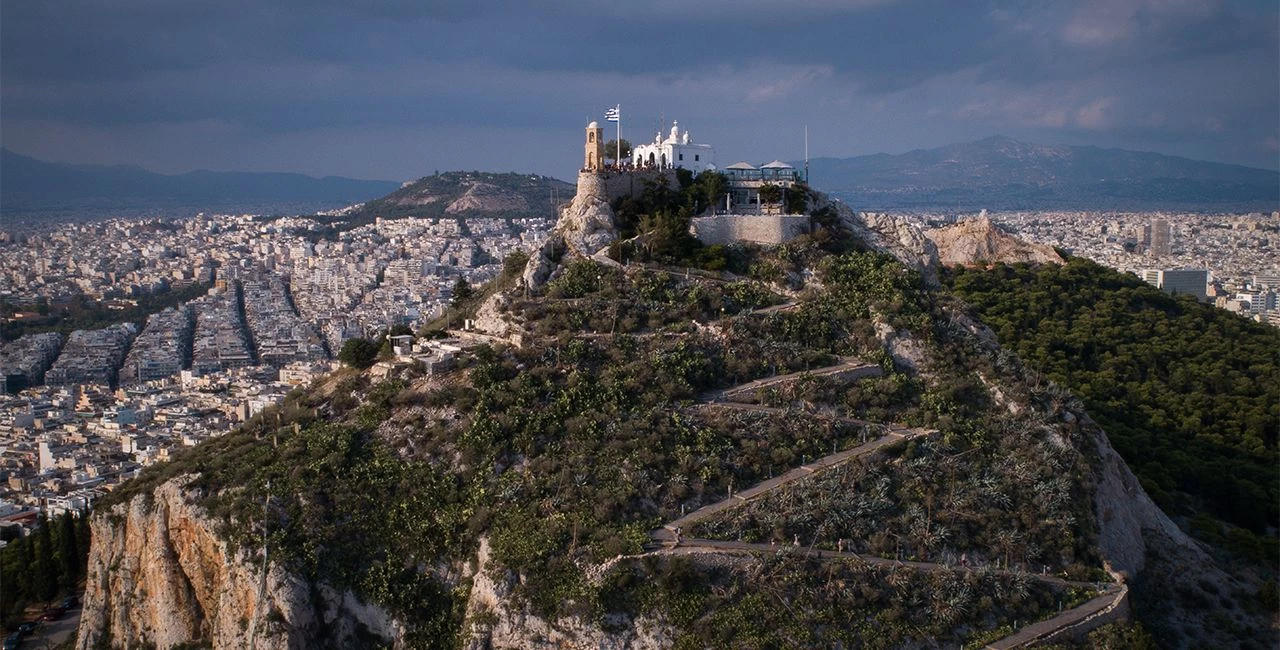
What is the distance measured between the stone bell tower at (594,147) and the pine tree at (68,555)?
17233 mm

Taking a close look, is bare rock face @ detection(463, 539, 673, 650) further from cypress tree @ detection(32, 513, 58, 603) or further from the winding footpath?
cypress tree @ detection(32, 513, 58, 603)

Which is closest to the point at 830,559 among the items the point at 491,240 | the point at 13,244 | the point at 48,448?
the point at 48,448

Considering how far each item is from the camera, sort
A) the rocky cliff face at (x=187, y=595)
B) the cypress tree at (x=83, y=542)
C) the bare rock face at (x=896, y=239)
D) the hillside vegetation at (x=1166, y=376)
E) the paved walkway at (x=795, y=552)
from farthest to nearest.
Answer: the bare rock face at (x=896, y=239), the hillside vegetation at (x=1166, y=376), the cypress tree at (x=83, y=542), the rocky cliff face at (x=187, y=595), the paved walkway at (x=795, y=552)

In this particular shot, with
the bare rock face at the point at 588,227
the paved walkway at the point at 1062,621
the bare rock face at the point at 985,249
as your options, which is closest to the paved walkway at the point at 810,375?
the bare rock face at the point at 588,227

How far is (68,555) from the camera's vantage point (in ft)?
96.3

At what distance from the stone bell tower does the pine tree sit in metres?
17.2

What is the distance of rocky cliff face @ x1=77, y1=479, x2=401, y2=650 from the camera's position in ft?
64.6

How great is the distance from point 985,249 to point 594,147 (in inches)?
1162

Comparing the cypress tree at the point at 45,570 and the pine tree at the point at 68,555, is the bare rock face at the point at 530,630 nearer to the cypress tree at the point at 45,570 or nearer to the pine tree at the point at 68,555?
the cypress tree at the point at 45,570

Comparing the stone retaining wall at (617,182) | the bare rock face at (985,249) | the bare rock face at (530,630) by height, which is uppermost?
the stone retaining wall at (617,182)

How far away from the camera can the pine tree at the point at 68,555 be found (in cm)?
2927

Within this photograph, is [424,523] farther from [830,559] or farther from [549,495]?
[830,559]

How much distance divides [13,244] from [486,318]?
117223 millimetres

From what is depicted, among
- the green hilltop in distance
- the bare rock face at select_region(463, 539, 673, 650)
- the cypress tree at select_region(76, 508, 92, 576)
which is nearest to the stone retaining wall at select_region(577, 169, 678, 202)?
the bare rock face at select_region(463, 539, 673, 650)
